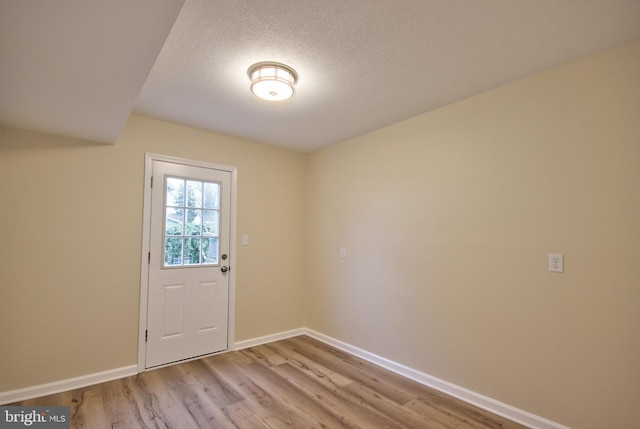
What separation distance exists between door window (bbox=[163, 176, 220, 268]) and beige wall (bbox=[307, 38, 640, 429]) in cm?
170

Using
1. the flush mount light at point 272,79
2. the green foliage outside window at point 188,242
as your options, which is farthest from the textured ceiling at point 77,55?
the green foliage outside window at point 188,242

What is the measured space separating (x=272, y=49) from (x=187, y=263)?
233cm

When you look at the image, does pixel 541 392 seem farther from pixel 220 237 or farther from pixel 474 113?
pixel 220 237

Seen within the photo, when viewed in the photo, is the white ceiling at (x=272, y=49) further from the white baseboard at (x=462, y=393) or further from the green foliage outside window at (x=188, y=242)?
the white baseboard at (x=462, y=393)

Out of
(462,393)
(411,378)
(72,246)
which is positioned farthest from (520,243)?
→ (72,246)

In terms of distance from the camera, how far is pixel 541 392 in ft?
6.91

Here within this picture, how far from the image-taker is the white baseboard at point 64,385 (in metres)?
2.37

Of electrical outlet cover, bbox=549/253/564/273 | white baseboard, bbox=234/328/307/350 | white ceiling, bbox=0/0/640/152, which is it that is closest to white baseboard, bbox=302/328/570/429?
white baseboard, bbox=234/328/307/350

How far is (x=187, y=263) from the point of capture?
3277 mm

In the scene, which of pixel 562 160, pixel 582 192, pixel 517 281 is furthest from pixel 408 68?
A: pixel 517 281

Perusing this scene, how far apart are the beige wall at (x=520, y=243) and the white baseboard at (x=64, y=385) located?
233 cm

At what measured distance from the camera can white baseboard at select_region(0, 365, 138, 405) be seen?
2371 millimetres

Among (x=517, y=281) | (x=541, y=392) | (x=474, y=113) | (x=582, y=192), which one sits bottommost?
(x=541, y=392)

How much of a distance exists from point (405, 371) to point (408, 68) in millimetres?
2632
